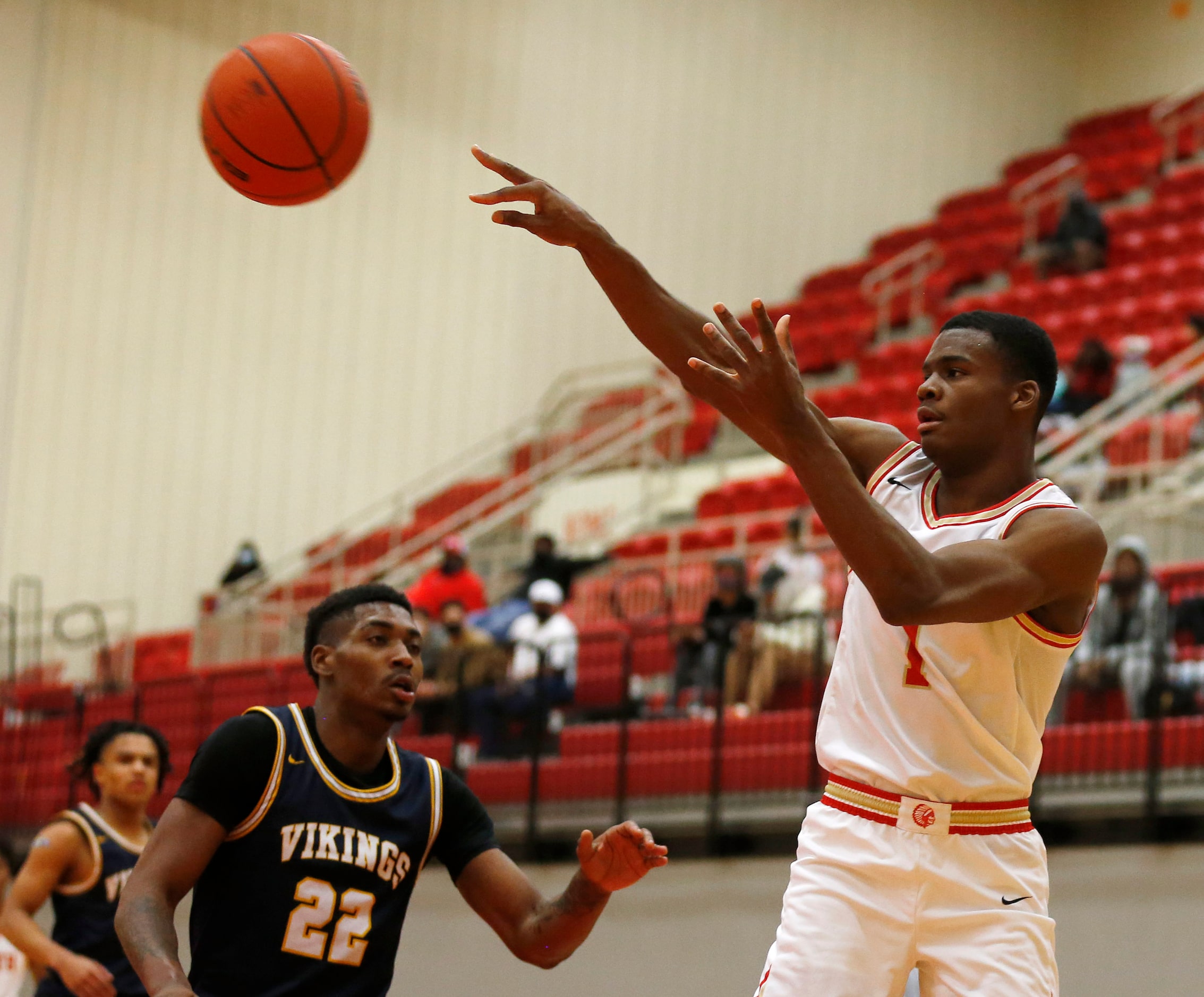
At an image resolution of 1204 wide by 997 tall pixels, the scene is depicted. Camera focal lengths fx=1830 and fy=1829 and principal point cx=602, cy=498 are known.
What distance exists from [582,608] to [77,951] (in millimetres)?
7621

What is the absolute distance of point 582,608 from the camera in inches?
523

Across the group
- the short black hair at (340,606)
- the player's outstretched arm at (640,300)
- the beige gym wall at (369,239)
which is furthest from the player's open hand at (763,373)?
the beige gym wall at (369,239)

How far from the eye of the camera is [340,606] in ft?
14.5

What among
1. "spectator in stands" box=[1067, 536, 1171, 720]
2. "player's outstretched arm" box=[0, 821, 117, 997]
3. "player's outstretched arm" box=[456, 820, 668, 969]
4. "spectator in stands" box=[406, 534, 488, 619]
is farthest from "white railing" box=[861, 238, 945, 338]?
"player's outstretched arm" box=[456, 820, 668, 969]

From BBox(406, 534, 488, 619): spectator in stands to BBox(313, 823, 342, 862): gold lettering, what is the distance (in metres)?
8.93

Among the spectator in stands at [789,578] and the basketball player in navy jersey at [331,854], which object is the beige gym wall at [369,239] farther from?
the basketball player in navy jersey at [331,854]

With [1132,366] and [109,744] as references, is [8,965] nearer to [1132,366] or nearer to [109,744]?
[109,744]

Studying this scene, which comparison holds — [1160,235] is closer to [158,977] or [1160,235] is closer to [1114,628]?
[1114,628]

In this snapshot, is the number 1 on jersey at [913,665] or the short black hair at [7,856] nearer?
the number 1 on jersey at [913,665]

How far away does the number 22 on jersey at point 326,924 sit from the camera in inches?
158

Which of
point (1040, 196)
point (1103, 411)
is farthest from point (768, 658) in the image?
point (1040, 196)

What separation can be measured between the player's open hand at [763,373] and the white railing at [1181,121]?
16629mm

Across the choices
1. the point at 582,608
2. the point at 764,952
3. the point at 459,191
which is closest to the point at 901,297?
the point at 459,191

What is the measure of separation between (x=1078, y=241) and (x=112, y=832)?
1338 cm
